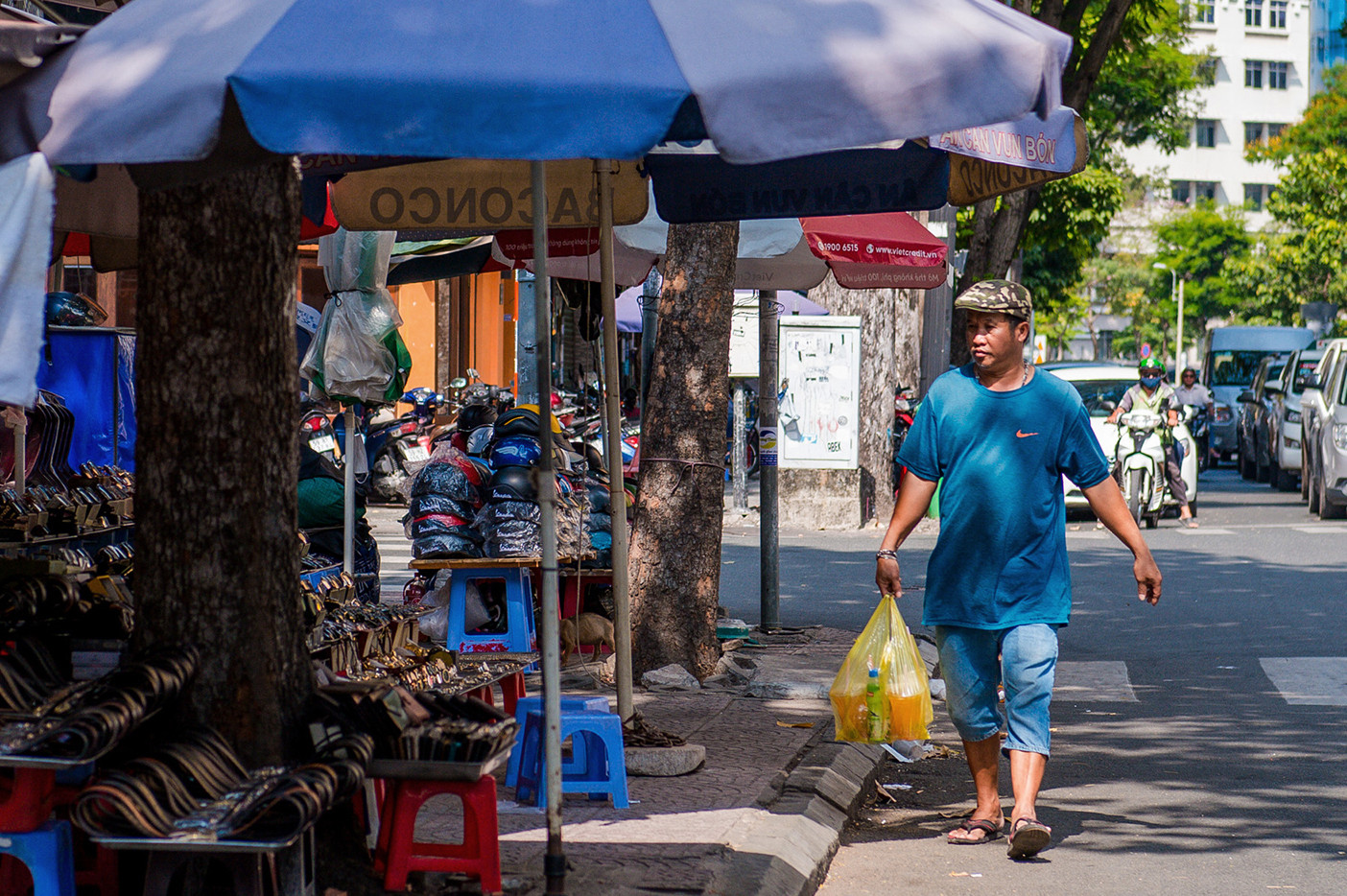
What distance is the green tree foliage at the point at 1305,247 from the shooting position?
45.6m

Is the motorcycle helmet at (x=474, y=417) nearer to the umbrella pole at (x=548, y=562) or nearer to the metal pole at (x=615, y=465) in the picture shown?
the metal pole at (x=615, y=465)

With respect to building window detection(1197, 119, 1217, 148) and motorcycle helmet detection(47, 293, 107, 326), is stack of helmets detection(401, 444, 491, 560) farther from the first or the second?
building window detection(1197, 119, 1217, 148)

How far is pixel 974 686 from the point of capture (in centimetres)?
553

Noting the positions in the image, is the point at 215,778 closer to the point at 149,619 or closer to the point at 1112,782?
the point at 149,619

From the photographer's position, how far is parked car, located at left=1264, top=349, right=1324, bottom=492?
2209cm

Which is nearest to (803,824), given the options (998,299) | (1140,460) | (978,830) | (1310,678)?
(978,830)

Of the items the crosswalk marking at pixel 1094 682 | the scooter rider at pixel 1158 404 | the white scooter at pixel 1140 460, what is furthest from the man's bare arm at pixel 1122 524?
the scooter rider at pixel 1158 404

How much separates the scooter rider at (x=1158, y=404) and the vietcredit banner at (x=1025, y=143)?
40.2 ft

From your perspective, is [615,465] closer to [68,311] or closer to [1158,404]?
[68,311]

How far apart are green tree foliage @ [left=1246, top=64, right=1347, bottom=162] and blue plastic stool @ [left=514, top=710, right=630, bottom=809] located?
48.3 m

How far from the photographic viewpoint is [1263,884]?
5129 millimetres

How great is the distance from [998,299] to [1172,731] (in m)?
3.08

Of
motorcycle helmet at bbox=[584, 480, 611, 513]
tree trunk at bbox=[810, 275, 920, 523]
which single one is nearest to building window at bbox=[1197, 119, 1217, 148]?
tree trunk at bbox=[810, 275, 920, 523]

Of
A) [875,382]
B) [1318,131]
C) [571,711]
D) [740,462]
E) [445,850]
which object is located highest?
[1318,131]
